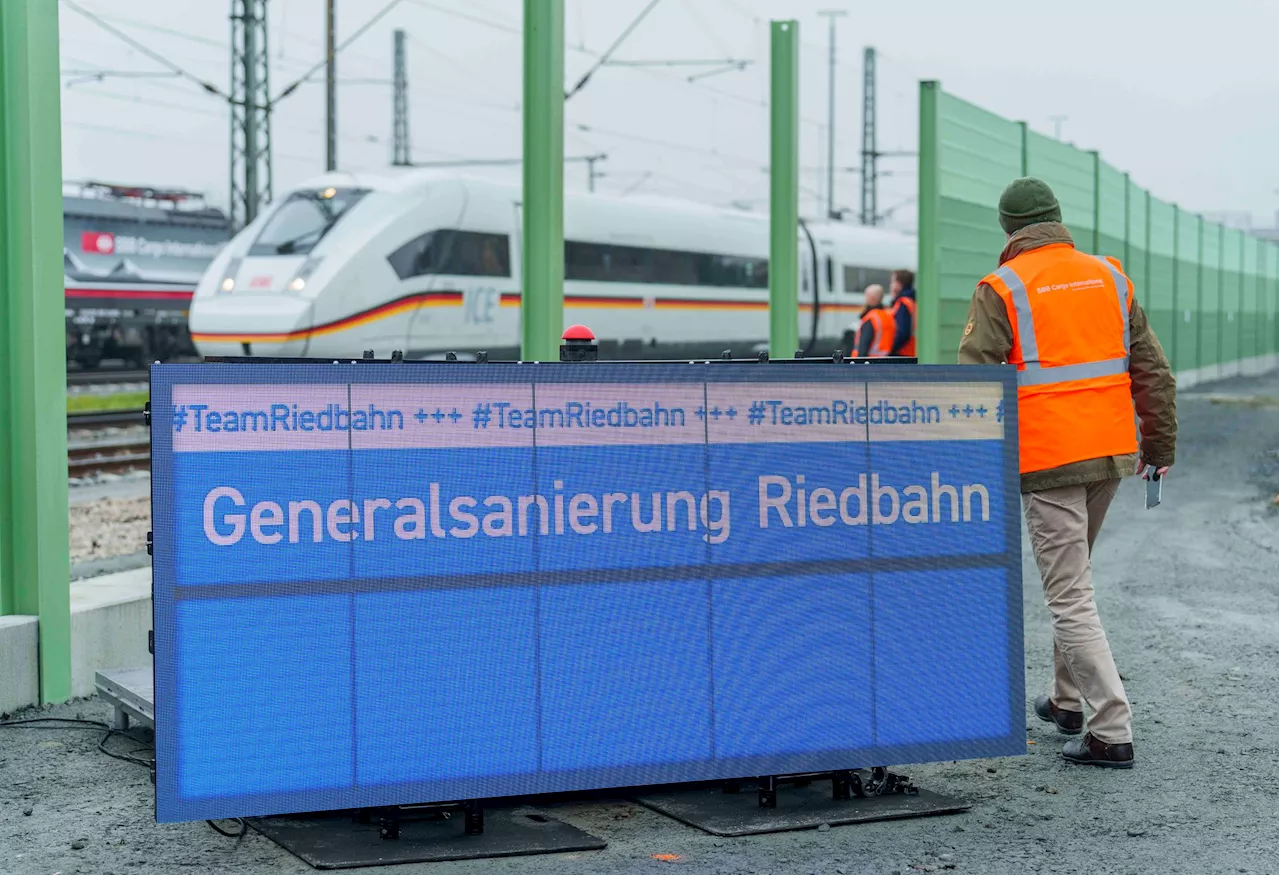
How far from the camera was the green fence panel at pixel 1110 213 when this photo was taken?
73.5 feet

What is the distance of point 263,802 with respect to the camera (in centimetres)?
418

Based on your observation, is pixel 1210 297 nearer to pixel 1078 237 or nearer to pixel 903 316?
pixel 1078 237

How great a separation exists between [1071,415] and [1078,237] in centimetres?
1565

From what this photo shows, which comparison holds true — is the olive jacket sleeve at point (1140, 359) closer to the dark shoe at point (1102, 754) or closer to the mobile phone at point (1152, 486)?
the mobile phone at point (1152, 486)

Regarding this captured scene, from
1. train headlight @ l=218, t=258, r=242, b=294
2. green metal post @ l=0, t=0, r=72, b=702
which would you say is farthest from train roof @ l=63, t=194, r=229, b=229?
green metal post @ l=0, t=0, r=72, b=702

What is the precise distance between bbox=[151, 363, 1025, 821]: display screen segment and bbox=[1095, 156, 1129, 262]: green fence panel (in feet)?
58.7

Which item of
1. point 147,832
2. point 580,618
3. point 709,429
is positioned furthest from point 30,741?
point 709,429

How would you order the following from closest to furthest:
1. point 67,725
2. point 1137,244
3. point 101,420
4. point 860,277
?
point 67,725
point 101,420
point 1137,244
point 860,277

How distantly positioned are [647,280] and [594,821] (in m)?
19.6

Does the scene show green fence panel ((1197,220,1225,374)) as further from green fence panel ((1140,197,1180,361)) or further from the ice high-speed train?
the ice high-speed train

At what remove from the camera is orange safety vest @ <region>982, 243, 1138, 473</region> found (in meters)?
5.30

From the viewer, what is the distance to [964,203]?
14500mm

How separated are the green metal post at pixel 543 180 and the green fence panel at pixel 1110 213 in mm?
14677

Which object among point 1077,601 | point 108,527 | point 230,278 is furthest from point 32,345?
point 230,278
